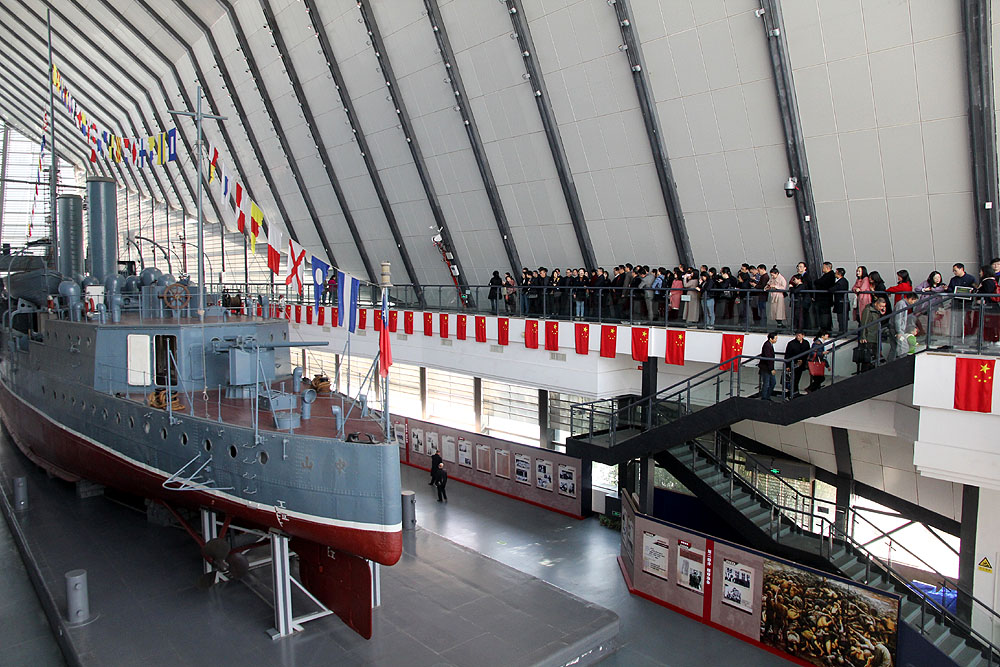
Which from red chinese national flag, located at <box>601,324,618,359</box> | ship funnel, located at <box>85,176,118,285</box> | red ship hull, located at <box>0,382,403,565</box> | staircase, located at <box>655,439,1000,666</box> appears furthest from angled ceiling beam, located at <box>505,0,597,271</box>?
ship funnel, located at <box>85,176,118,285</box>

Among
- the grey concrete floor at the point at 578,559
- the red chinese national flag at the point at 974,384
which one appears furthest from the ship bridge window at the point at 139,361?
the red chinese national flag at the point at 974,384

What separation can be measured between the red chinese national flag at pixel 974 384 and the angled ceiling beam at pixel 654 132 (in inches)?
277

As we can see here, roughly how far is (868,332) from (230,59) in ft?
81.0

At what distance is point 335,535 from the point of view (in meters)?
9.77

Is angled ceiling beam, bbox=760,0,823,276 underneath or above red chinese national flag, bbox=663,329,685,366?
above

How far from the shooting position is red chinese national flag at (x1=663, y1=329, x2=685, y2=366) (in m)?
13.6

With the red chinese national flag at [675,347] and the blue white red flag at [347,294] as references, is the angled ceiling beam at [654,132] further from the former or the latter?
the blue white red flag at [347,294]

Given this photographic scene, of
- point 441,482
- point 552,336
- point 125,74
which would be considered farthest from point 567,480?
point 125,74

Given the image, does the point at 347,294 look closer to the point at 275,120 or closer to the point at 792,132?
the point at 792,132

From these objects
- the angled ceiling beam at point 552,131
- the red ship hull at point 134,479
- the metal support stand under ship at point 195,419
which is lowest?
the red ship hull at point 134,479

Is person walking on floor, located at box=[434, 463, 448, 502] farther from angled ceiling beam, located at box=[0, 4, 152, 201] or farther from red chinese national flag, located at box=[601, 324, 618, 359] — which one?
angled ceiling beam, located at box=[0, 4, 152, 201]

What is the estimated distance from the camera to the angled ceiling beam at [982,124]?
985 cm

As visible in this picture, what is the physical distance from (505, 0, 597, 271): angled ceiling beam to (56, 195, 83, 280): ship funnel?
1540 cm

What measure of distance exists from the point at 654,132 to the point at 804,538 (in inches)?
338
